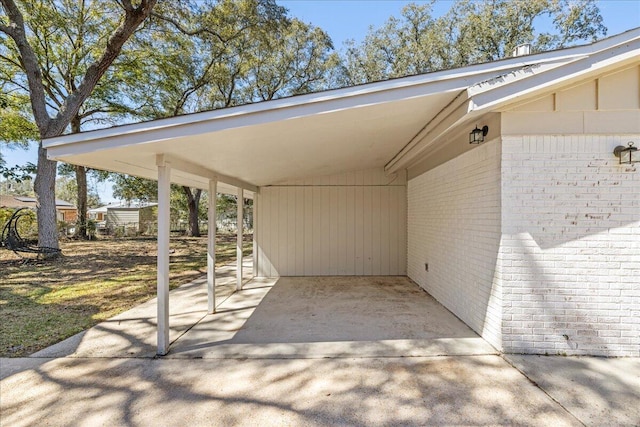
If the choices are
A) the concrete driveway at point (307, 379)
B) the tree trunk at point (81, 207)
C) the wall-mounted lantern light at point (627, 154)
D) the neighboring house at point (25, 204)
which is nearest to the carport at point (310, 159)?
the concrete driveway at point (307, 379)

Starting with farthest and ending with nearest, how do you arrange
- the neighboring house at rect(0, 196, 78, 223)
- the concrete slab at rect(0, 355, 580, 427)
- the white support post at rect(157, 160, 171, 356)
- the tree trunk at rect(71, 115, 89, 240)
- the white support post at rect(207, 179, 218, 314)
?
the neighboring house at rect(0, 196, 78, 223), the tree trunk at rect(71, 115, 89, 240), the white support post at rect(207, 179, 218, 314), the white support post at rect(157, 160, 171, 356), the concrete slab at rect(0, 355, 580, 427)

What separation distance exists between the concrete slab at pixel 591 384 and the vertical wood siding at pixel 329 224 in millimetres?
4612

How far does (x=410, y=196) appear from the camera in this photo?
7.21 metres

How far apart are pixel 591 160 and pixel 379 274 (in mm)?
4992

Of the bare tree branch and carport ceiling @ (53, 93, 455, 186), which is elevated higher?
the bare tree branch

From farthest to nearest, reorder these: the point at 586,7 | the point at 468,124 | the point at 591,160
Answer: the point at 586,7 < the point at 468,124 < the point at 591,160

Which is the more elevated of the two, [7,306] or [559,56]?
[559,56]

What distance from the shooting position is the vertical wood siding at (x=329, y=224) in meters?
7.66

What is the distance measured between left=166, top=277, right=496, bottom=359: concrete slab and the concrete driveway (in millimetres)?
25

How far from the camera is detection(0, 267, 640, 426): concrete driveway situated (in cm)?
231

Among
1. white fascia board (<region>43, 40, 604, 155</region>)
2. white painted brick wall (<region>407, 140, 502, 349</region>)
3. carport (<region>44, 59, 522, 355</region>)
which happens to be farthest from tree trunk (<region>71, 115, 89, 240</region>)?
white painted brick wall (<region>407, 140, 502, 349</region>)

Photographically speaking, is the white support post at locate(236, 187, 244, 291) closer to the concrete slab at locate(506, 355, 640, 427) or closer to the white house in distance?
the white house in distance

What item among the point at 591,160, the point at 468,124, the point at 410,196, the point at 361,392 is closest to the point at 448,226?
the point at 468,124

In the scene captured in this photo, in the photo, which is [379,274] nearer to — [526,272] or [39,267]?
[526,272]
